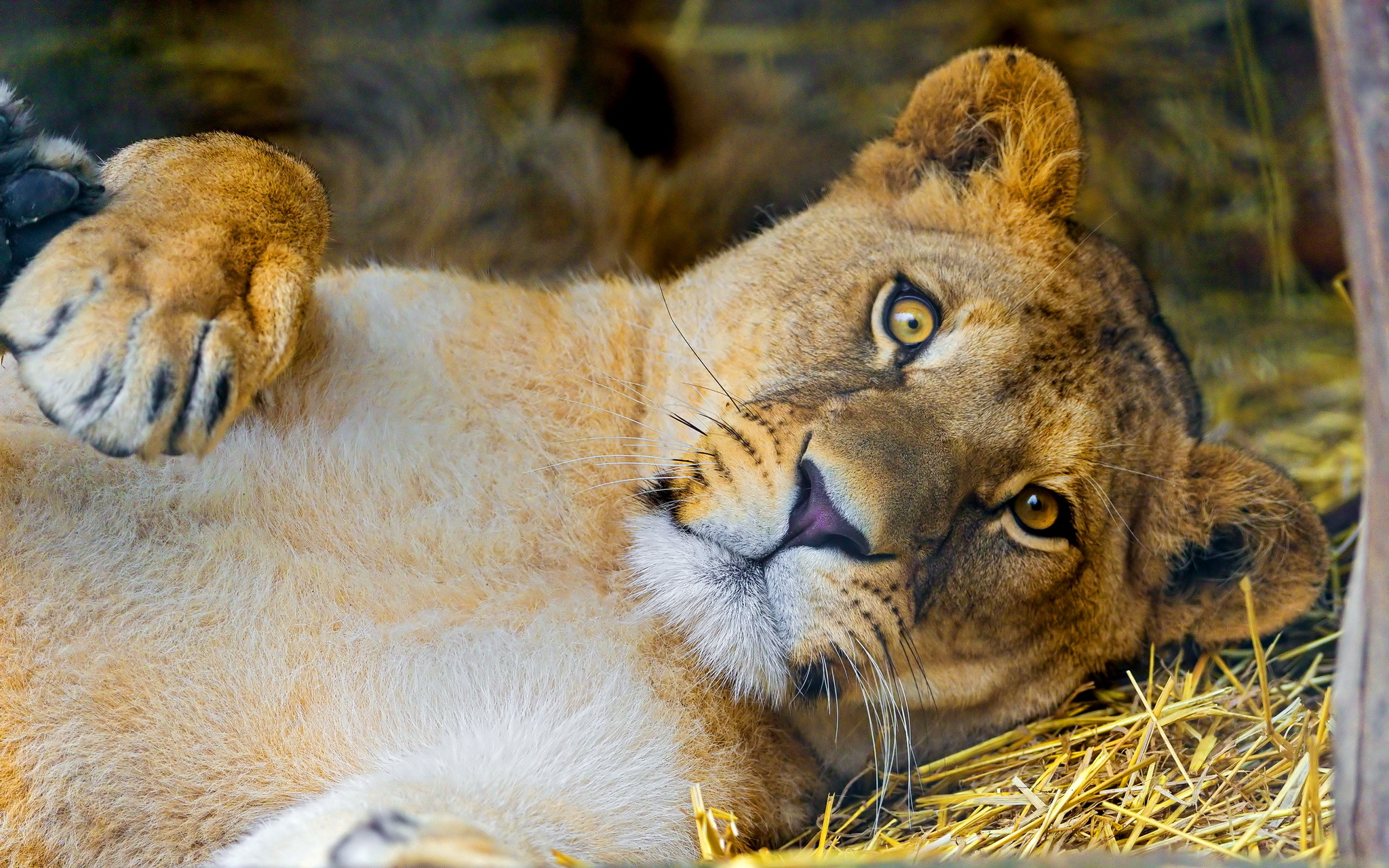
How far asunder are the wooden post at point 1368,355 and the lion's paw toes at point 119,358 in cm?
210

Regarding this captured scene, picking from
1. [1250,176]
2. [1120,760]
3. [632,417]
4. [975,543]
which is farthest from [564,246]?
[1250,176]

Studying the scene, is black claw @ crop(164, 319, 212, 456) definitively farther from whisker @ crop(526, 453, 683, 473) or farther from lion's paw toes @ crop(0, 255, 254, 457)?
whisker @ crop(526, 453, 683, 473)

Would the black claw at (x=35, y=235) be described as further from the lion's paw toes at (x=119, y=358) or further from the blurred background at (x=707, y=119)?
the blurred background at (x=707, y=119)

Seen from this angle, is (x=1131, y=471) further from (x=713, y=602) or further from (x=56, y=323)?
(x=56, y=323)

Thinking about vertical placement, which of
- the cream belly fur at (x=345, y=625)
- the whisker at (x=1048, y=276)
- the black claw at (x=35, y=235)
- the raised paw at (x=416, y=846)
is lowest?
the cream belly fur at (x=345, y=625)

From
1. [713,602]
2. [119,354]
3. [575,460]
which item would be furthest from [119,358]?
[713,602]

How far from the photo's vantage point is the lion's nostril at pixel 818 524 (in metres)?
2.69

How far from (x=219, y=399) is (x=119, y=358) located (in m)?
0.20

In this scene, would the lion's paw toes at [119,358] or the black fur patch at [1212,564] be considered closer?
the lion's paw toes at [119,358]

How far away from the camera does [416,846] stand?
2.00 m

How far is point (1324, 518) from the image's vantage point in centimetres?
435

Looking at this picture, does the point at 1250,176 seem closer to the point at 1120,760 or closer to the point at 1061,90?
the point at 1061,90

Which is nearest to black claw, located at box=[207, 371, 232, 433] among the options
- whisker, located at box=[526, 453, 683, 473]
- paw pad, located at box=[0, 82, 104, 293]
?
paw pad, located at box=[0, 82, 104, 293]

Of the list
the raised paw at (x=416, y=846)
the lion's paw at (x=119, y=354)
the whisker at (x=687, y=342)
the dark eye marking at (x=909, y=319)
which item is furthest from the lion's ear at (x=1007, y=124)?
the raised paw at (x=416, y=846)
